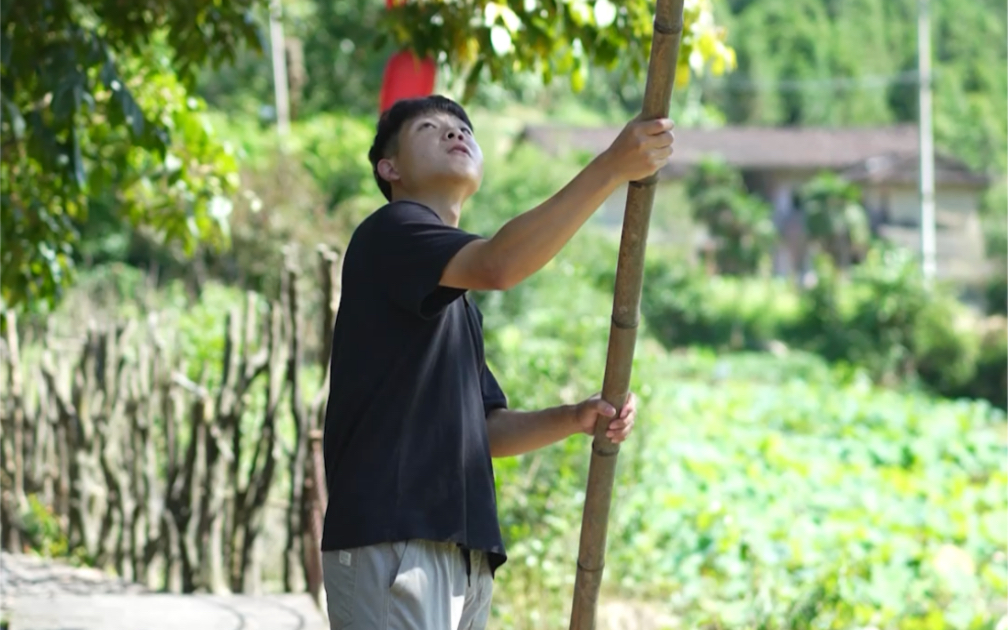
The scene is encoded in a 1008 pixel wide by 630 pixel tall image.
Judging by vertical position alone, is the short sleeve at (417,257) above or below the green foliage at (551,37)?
below

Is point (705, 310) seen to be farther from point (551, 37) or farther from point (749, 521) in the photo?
point (551, 37)

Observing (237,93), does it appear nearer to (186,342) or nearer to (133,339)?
(186,342)

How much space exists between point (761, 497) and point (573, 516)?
3.51 m

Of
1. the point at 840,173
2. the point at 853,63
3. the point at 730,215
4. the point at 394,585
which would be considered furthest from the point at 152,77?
the point at 853,63

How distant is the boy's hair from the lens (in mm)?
2496

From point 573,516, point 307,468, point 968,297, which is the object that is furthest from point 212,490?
point 968,297

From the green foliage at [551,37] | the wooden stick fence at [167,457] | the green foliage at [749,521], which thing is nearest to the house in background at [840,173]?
the green foliage at [749,521]

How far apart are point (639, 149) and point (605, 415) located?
1.87ft

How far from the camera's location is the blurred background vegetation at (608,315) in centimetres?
481

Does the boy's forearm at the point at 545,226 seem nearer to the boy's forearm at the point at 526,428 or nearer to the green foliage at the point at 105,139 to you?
the boy's forearm at the point at 526,428

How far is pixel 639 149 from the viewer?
211cm

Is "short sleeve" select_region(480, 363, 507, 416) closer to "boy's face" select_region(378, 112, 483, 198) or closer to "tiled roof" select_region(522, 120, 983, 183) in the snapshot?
"boy's face" select_region(378, 112, 483, 198)

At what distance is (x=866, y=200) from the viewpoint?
4028cm

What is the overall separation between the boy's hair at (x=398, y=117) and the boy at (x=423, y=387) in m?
0.01
